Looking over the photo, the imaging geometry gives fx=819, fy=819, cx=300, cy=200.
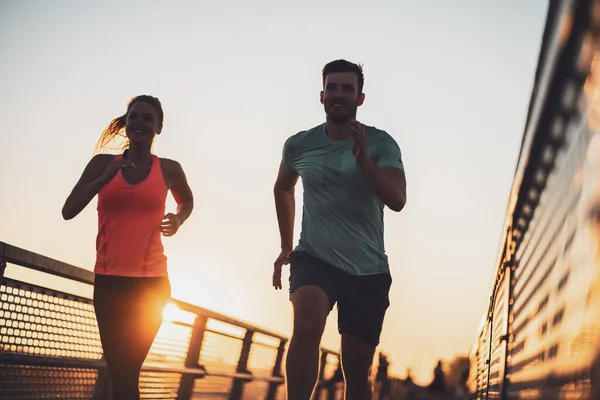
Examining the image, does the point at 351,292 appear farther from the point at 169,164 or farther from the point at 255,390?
the point at 255,390

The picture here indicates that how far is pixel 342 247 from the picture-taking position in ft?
13.9

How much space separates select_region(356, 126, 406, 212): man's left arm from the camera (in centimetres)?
384

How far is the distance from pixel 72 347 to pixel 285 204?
1.66 m

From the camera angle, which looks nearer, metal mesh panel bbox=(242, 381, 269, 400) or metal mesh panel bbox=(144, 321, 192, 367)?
metal mesh panel bbox=(144, 321, 192, 367)

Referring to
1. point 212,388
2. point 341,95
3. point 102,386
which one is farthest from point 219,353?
point 341,95

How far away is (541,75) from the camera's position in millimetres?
1833

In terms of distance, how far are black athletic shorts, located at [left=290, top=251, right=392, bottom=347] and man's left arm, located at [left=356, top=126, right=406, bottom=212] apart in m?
0.46

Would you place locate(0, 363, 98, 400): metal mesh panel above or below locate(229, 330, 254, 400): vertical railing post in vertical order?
below

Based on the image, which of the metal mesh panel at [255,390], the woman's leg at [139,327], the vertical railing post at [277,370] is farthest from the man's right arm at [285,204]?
the vertical railing post at [277,370]

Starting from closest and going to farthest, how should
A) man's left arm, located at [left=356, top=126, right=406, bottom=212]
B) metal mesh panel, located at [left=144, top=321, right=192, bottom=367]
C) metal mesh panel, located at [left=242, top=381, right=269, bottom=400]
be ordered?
man's left arm, located at [left=356, top=126, right=406, bottom=212]
metal mesh panel, located at [left=144, top=321, right=192, bottom=367]
metal mesh panel, located at [left=242, top=381, right=269, bottom=400]

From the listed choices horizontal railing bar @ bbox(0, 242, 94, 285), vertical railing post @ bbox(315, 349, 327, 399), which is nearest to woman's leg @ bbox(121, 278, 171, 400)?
horizontal railing bar @ bbox(0, 242, 94, 285)

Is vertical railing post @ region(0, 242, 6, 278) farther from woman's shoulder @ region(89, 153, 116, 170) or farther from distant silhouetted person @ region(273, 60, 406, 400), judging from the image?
distant silhouetted person @ region(273, 60, 406, 400)

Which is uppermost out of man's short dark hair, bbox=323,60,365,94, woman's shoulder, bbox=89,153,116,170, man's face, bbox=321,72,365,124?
man's short dark hair, bbox=323,60,365,94

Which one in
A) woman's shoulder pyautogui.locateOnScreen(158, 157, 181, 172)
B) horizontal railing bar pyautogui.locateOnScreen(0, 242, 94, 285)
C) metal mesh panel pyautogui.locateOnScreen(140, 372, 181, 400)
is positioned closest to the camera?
horizontal railing bar pyautogui.locateOnScreen(0, 242, 94, 285)
